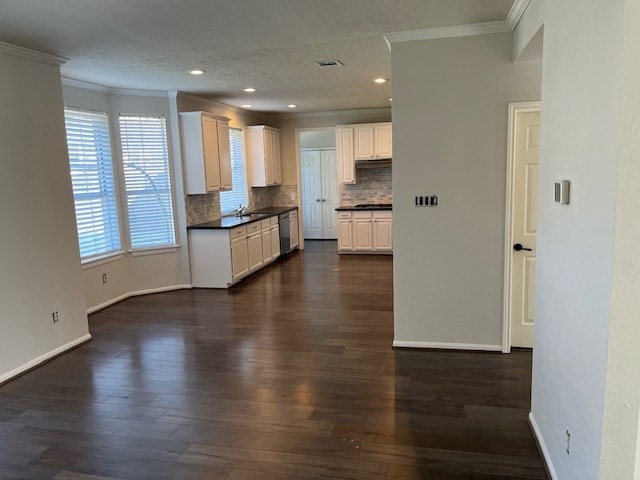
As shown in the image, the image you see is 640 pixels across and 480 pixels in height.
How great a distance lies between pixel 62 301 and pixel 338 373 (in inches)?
103

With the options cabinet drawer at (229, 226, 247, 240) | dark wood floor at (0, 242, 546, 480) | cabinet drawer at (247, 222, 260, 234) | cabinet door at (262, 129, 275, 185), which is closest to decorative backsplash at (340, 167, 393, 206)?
cabinet door at (262, 129, 275, 185)

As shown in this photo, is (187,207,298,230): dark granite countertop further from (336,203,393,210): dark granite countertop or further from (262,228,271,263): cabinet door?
(336,203,393,210): dark granite countertop

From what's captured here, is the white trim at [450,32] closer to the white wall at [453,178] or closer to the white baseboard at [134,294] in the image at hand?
the white wall at [453,178]

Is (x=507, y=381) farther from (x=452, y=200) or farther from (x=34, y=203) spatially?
(x=34, y=203)

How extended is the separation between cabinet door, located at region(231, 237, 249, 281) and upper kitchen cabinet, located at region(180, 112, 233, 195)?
83cm

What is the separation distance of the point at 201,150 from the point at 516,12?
4.31 meters

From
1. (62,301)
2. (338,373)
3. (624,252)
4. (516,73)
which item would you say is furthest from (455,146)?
(62,301)

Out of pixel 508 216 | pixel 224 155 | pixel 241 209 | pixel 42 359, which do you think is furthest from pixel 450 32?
pixel 241 209

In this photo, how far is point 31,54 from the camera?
3.91 m

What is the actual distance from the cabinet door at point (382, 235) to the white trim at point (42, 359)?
520cm

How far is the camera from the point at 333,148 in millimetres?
10477

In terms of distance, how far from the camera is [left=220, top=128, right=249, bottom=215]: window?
7816mm

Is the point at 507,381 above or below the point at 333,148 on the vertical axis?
below

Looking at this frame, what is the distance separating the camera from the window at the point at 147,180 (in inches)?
236
